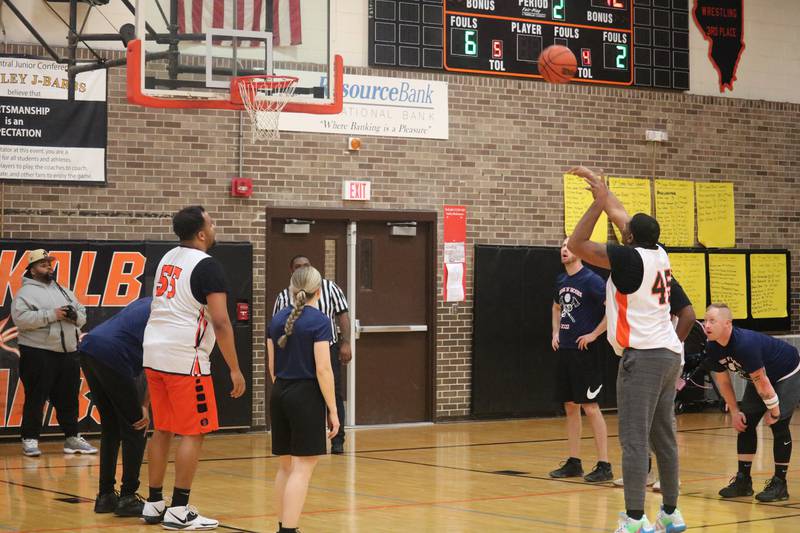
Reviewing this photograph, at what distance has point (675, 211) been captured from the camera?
53.8 feet

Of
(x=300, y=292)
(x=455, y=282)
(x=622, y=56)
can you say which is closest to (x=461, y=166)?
(x=455, y=282)

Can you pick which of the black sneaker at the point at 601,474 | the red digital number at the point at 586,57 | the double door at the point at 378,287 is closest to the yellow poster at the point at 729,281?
the red digital number at the point at 586,57

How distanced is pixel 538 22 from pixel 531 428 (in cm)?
496

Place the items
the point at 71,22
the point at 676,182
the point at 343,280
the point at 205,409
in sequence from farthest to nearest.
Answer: the point at 676,182 → the point at 343,280 → the point at 71,22 → the point at 205,409

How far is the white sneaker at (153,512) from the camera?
7781 mm

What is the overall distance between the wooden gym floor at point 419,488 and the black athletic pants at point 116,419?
0.30 m

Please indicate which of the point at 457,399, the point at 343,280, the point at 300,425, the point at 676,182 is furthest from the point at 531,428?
the point at 300,425

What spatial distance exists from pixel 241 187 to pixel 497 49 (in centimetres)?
375

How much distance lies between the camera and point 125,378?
8.06 m

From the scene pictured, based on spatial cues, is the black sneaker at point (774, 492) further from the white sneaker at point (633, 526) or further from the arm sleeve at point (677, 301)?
Answer: the white sneaker at point (633, 526)

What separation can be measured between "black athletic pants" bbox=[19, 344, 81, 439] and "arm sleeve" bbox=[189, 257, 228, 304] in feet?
15.3

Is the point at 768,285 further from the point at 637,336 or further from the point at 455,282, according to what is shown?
the point at 637,336

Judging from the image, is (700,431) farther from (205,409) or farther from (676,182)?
(205,409)

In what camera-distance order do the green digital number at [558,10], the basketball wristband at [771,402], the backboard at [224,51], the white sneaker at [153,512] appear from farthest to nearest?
the green digital number at [558,10] → the backboard at [224,51] → the basketball wristband at [771,402] → the white sneaker at [153,512]
